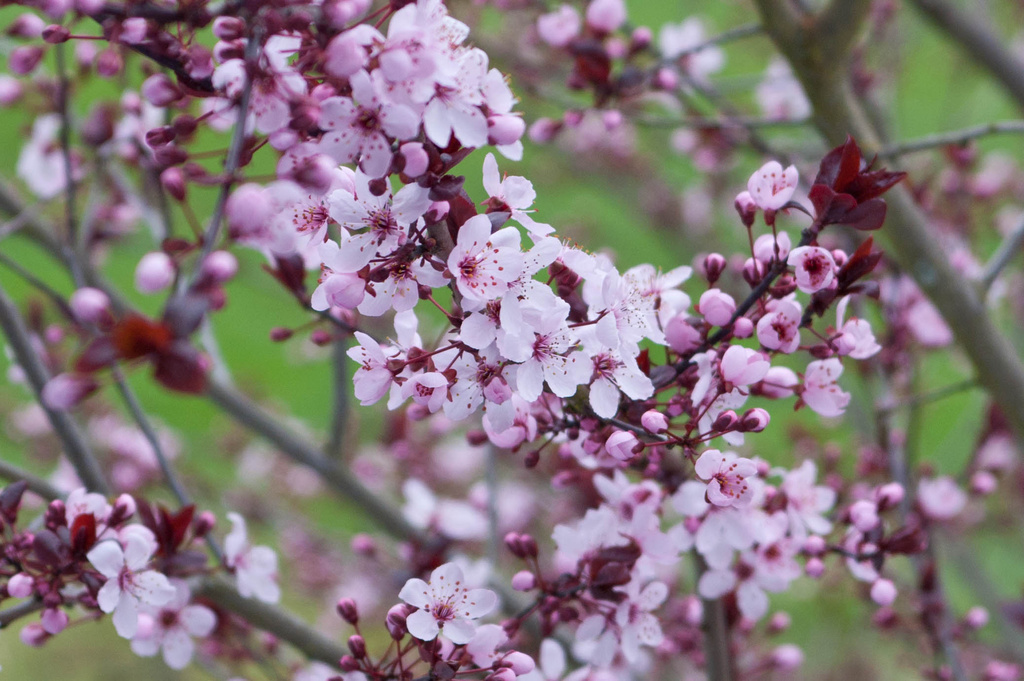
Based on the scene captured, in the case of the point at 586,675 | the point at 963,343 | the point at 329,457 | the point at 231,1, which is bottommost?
the point at 329,457

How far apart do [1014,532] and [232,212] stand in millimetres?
3855

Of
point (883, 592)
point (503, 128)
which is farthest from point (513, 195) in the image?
point (883, 592)

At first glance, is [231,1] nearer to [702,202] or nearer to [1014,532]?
[702,202]

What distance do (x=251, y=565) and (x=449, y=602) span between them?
55 centimetres

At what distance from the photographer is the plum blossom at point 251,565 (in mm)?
1427

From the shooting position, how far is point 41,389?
150cm

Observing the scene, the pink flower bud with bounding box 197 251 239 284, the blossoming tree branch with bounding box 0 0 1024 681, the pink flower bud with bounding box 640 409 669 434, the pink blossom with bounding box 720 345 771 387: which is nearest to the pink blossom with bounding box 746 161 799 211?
the blossoming tree branch with bounding box 0 0 1024 681

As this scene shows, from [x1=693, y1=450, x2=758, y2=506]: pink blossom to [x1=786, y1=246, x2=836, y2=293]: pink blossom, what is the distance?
0.79 ft

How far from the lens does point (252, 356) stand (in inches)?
233

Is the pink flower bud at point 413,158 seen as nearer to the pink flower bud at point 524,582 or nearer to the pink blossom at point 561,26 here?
the pink flower bud at point 524,582

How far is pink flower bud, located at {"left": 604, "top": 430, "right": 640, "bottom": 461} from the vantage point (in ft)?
3.23

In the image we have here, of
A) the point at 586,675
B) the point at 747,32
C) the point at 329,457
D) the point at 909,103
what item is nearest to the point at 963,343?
the point at 747,32

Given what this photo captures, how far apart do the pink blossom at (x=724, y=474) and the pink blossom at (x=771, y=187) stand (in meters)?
0.35

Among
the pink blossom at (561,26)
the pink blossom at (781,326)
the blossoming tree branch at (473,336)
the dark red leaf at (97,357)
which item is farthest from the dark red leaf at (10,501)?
the pink blossom at (561,26)
